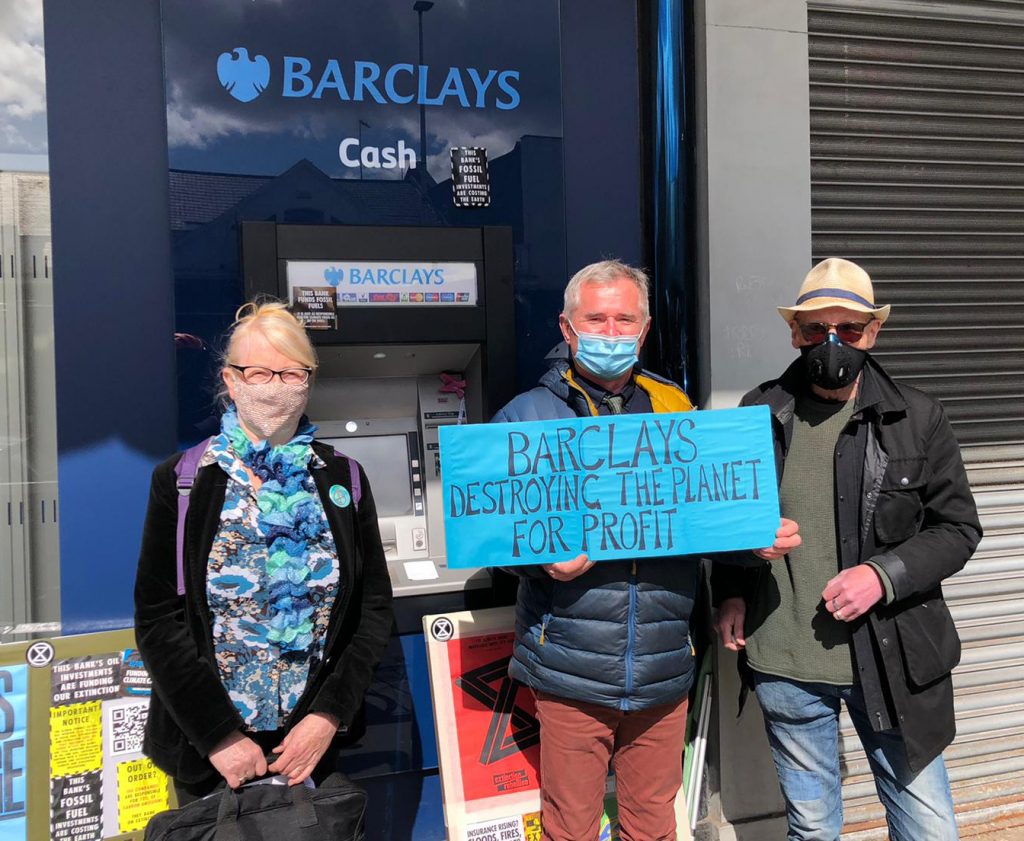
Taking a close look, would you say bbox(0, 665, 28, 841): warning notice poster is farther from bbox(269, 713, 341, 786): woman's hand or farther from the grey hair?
the grey hair

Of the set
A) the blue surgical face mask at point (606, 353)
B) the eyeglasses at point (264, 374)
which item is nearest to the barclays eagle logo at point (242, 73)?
the eyeglasses at point (264, 374)

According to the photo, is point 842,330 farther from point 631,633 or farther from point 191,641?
point 191,641

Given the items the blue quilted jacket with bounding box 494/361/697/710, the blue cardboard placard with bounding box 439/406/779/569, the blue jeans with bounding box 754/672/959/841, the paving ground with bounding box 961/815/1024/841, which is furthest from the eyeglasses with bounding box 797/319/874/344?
the paving ground with bounding box 961/815/1024/841

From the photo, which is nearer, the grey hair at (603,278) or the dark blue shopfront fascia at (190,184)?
the grey hair at (603,278)

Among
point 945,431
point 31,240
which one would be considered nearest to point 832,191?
point 945,431

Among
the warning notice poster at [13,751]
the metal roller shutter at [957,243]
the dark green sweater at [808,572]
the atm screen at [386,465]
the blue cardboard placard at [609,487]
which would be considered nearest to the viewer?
the blue cardboard placard at [609,487]

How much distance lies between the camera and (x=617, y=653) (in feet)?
6.42

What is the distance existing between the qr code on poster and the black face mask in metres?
2.24

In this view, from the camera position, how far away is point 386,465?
266 cm

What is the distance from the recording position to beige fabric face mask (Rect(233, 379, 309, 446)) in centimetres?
188

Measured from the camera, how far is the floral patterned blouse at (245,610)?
1838 mm

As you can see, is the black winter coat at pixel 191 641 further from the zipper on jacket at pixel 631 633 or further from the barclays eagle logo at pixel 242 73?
the barclays eagle logo at pixel 242 73

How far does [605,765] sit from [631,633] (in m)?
0.43

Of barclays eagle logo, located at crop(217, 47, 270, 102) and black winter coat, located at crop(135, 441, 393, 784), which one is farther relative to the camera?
barclays eagle logo, located at crop(217, 47, 270, 102)
